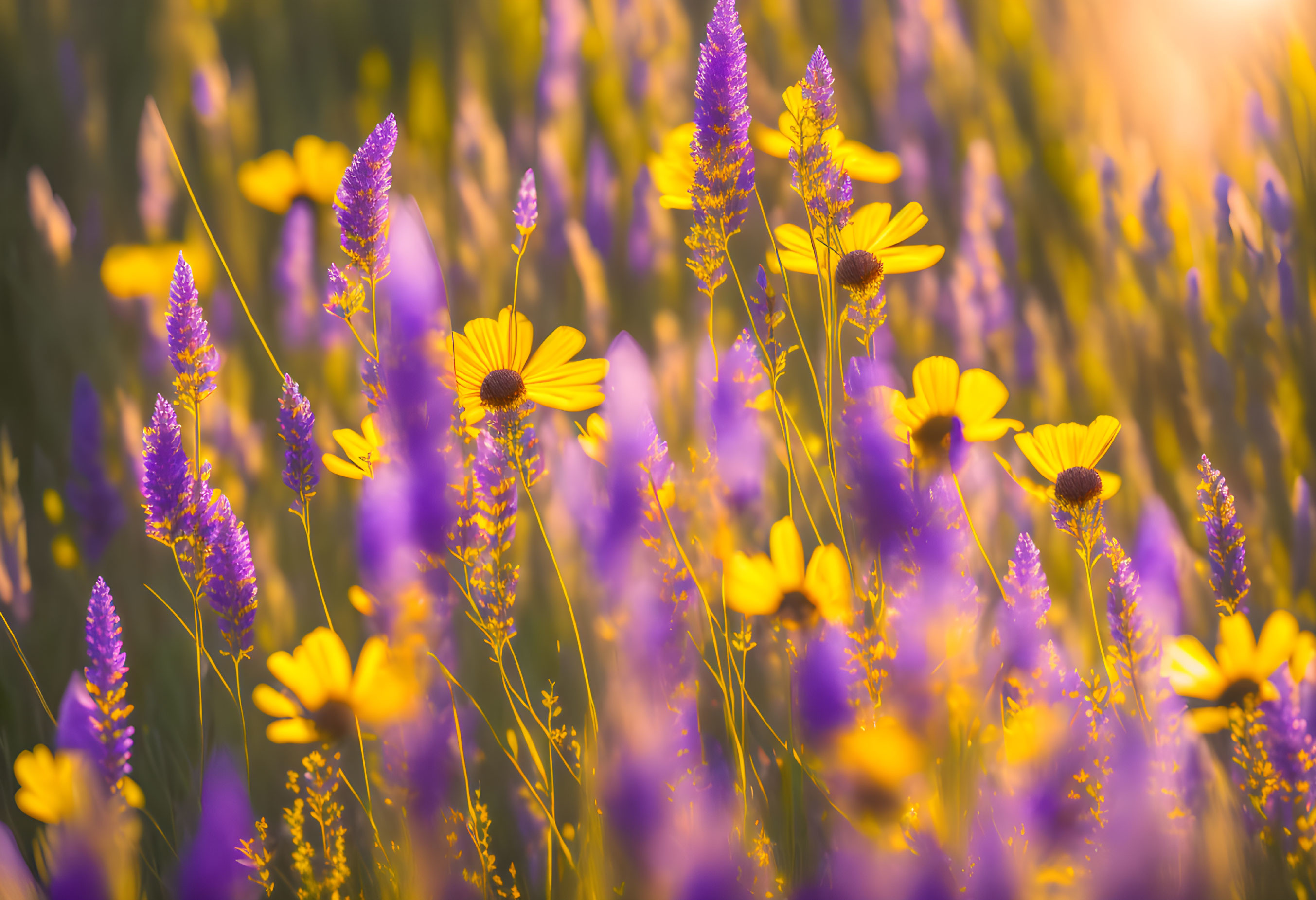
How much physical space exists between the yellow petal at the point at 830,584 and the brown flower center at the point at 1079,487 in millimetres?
154

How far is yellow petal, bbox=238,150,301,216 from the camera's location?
0.66m

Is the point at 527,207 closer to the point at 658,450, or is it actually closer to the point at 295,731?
the point at 658,450

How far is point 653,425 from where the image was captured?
41 cm

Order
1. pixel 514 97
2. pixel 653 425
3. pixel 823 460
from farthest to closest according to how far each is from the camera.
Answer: pixel 514 97 → pixel 823 460 → pixel 653 425

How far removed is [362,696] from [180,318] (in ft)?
0.88

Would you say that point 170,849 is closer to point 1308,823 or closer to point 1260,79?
point 1308,823

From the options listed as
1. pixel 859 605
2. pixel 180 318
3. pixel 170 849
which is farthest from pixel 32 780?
pixel 859 605

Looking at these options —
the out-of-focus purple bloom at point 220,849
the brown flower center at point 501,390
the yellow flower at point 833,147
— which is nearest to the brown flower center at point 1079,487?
the yellow flower at point 833,147

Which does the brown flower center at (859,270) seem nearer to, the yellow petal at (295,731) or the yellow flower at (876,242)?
the yellow flower at (876,242)

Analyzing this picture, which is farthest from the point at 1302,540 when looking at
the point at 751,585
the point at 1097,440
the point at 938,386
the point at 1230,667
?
the point at 751,585

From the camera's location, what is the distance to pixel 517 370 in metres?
0.47

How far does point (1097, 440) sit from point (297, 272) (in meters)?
0.65

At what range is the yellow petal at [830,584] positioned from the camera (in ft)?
1.45

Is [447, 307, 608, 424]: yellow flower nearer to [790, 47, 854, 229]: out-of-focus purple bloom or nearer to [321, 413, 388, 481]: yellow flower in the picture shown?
[321, 413, 388, 481]: yellow flower
